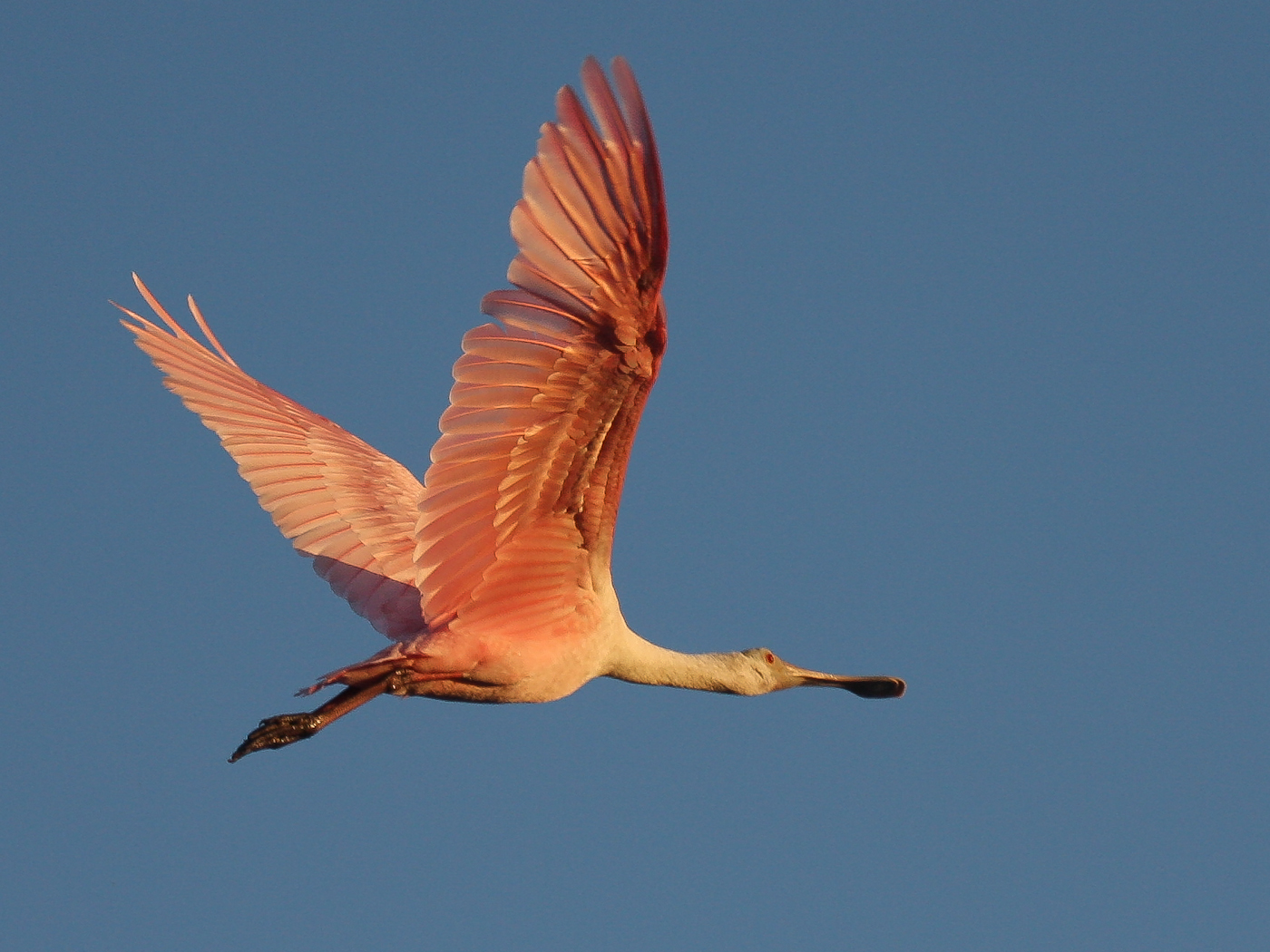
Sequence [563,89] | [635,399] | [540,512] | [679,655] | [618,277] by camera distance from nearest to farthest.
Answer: [563,89], [618,277], [635,399], [540,512], [679,655]

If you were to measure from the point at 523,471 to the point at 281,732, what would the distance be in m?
2.29

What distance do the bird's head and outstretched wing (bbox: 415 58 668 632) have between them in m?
2.59

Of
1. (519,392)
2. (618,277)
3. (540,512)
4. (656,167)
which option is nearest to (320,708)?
(540,512)

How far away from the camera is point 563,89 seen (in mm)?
7852

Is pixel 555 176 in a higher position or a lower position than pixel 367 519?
higher

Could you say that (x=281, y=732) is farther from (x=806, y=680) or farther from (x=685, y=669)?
(x=806, y=680)

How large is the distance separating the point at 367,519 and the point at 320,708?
2.61 meters

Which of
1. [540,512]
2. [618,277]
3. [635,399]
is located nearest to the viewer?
[618,277]

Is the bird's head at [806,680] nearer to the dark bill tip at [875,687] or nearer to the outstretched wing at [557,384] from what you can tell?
the dark bill tip at [875,687]

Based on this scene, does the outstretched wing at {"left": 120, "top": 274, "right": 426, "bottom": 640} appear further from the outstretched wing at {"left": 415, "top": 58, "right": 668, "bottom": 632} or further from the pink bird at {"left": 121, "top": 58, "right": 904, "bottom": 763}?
the outstretched wing at {"left": 415, "top": 58, "right": 668, "bottom": 632}

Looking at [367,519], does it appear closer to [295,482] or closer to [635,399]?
[295,482]

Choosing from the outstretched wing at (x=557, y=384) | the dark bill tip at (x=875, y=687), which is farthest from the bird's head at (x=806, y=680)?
the outstretched wing at (x=557, y=384)

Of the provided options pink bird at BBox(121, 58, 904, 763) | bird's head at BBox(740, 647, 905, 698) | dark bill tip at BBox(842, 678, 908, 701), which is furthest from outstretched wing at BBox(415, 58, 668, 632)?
dark bill tip at BBox(842, 678, 908, 701)

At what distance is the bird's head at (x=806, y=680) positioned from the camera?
13094mm
